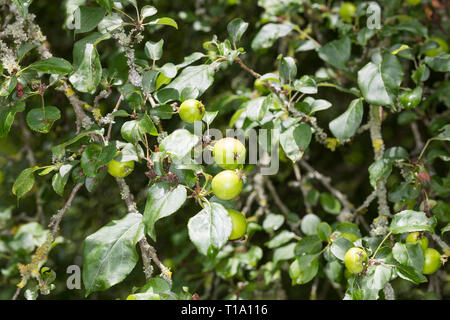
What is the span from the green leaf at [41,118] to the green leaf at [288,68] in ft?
2.11

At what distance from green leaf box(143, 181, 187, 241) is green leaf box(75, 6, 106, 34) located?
0.41m

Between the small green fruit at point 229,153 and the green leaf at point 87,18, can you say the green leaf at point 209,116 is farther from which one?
the green leaf at point 87,18

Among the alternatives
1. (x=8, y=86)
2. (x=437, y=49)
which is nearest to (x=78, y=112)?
(x=8, y=86)

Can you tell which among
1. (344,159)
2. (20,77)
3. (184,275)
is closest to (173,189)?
(20,77)

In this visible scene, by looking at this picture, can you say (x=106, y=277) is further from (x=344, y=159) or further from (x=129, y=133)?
(x=344, y=159)

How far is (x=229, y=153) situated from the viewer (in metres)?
1.02

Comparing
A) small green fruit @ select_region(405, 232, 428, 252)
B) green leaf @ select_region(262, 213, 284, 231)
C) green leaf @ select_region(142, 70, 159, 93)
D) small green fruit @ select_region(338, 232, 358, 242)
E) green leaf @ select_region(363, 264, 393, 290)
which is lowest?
green leaf @ select_region(262, 213, 284, 231)

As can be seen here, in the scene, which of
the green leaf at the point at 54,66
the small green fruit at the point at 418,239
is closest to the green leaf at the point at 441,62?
the small green fruit at the point at 418,239

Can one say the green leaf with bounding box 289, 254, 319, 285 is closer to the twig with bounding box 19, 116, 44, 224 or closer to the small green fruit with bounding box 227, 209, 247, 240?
the small green fruit with bounding box 227, 209, 247, 240

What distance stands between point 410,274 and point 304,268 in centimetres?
37

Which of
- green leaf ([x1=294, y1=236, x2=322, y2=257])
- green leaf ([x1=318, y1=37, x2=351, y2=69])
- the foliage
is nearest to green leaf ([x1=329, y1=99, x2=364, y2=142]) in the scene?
the foliage

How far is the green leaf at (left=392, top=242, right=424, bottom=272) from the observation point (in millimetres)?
1059

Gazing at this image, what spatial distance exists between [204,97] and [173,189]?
4.02 feet

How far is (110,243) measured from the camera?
3.37 ft
